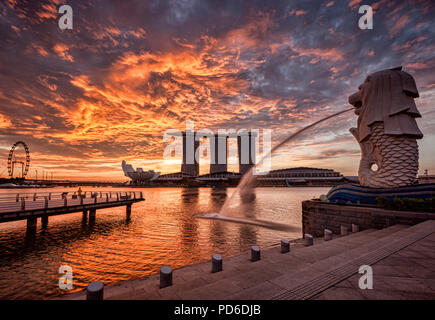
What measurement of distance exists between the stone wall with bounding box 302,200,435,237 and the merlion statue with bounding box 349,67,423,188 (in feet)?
18.8

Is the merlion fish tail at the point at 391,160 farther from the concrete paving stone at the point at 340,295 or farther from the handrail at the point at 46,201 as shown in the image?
the handrail at the point at 46,201

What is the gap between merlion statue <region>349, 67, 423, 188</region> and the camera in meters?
19.4

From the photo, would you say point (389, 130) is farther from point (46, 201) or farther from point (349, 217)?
point (46, 201)

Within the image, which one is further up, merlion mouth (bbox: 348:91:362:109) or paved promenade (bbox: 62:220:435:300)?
merlion mouth (bbox: 348:91:362:109)

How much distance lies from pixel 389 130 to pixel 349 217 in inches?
397

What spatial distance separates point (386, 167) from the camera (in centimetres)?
1986

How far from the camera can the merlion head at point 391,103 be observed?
19766mm

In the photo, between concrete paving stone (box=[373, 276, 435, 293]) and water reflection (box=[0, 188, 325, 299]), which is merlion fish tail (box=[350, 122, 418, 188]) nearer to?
water reflection (box=[0, 188, 325, 299])

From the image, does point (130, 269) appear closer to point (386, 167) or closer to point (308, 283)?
point (308, 283)

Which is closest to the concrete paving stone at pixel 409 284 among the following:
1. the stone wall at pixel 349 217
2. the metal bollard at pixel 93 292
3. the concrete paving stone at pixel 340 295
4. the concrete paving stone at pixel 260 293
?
the concrete paving stone at pixel 340 295

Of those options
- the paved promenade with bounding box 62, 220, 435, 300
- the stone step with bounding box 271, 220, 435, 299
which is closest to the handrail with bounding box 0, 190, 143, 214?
the paved promenade with bounding box 62, 220, 435, 300

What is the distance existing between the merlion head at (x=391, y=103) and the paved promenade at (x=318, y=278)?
47.8 feet

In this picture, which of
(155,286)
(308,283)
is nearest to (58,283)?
(155,286)

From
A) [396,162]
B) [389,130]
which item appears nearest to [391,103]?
[389,130]
